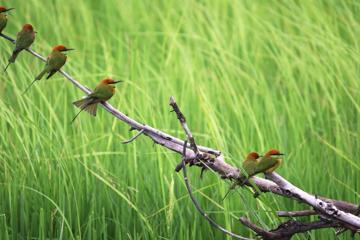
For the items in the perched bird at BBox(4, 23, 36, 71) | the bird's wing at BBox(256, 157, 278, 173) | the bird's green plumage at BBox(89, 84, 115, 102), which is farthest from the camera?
the perched bird at BBox(4, 23, 36, 71)

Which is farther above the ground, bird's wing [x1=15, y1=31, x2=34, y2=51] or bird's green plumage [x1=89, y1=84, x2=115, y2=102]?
bird's wing [x1=15, y1=31, x2=34, y2=51]

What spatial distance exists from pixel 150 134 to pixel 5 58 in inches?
99.2

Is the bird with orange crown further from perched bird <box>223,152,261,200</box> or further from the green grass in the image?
the green grass

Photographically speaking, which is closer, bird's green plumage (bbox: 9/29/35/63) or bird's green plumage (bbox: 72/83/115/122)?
bird's green plumage (bbox: 72/83/115/122)

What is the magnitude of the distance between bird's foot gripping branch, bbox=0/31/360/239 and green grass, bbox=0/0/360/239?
0.55 feet

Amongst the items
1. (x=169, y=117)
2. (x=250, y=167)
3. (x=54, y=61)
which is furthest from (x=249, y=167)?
(x=169, y=117)

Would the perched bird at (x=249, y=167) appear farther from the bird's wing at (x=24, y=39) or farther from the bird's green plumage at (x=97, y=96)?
the bird's wing at (x=24, y=39)

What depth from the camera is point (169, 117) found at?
3873 millimetres

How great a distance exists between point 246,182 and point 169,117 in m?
1.76

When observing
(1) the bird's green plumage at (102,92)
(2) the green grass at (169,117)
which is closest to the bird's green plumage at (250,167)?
(2) the green grass at (169,117)

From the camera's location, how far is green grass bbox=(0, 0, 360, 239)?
3047mm

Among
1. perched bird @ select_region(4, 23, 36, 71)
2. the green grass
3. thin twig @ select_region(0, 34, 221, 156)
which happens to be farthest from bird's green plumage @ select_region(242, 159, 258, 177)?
perched bird @ select_region(4, 23, 36, 71)

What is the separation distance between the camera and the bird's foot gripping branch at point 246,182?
6.72 feet

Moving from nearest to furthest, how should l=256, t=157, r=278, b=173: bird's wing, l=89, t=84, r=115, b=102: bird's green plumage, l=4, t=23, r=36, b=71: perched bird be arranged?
l=256, t=157, r=278, b=173: bird's wing
l=89, t=84, r=115, b=102: bird's green plumage
l=4, t=23, r=36, b=71: perched bird
